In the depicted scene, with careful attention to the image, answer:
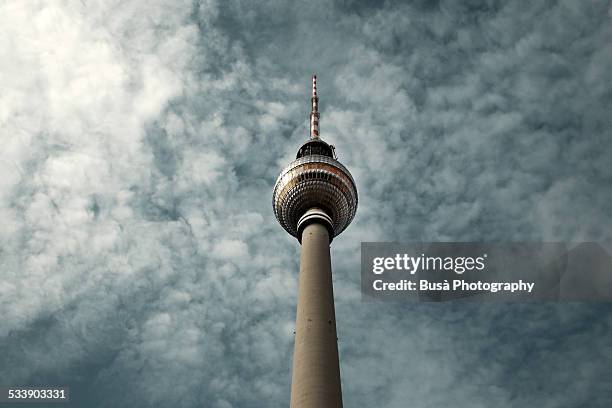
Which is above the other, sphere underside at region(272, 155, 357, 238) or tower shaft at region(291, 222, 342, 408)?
sphere underside at region(272, 155, 357, 238)

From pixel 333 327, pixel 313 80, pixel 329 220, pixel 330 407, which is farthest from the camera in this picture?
pixel 313 80

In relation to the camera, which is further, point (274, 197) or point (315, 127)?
point (315, 127)

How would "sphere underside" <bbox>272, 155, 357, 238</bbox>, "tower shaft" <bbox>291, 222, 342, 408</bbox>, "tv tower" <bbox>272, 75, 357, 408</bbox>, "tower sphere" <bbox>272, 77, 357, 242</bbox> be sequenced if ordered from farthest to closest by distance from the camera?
1. "sphere underside" <bbox>272, 155, 357, 238</bbox>
2. "tower sphere" <bbox>272, 77, 357, 242</bbox>
3. "tv tower" <bbox>272, 75, 357, 408</bbox>
4. "tower shaft" <bbox>291, 222, 342, 408</bbox>

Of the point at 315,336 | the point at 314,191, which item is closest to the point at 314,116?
the point at 314,191

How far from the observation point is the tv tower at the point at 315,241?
53344 millimetres

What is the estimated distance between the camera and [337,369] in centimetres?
5522

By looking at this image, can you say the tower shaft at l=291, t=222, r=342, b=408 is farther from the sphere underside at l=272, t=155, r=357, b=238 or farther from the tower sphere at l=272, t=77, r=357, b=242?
the sphere underside at l=272, t=155, r=357, b=238

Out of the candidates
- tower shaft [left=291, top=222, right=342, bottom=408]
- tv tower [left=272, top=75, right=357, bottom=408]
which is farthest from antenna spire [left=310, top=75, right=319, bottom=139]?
tower shaft [left=291, top=222, right=342, bottom=408]

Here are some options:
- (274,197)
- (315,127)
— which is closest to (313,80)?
(315,127)

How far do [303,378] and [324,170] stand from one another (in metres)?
28.7

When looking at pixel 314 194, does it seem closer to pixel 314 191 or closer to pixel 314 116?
pixel 314 191

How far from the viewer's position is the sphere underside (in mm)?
74500

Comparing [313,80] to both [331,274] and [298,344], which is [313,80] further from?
[298,344]

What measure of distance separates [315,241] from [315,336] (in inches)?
542
